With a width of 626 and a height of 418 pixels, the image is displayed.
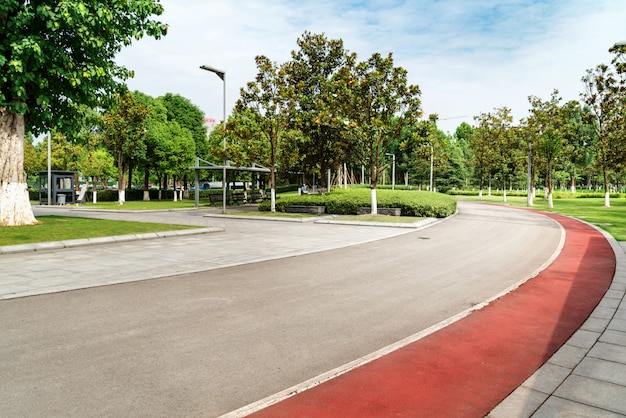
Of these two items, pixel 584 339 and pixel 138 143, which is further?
pixel 138 143

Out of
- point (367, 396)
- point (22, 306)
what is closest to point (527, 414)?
point (367, 396)

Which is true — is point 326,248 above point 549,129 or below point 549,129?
below

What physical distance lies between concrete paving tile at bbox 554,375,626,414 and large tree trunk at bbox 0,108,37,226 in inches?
653

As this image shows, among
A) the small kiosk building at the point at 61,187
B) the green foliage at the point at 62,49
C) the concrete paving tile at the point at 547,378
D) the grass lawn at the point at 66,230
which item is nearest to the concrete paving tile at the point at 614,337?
the concrete paving tile at the point at 547,378

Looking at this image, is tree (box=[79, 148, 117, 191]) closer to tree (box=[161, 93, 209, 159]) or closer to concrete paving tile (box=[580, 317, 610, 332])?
tree (box=[161, 93, 209, 159])

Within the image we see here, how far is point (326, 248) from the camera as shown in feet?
41.0

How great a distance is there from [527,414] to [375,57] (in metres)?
21.8

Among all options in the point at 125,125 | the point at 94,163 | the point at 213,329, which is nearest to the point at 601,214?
the point at 213,329

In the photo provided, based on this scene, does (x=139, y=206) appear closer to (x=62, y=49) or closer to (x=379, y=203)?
(x=379, y=203)

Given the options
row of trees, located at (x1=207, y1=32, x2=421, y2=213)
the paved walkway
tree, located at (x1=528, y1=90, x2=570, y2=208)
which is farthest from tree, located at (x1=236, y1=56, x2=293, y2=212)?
tree, located at (x1=528, y1=90, x2=570, y2=208)

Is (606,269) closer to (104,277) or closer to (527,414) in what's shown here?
(527,414)

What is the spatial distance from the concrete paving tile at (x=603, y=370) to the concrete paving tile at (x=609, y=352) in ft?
0.40

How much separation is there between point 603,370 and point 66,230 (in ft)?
49.4

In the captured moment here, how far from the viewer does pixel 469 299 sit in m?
6.96
